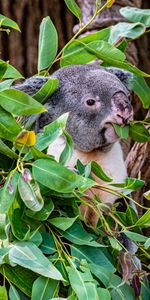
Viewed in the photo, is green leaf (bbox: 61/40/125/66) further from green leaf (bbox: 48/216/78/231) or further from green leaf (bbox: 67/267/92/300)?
green leaf (bbox: 67/267/92/300)

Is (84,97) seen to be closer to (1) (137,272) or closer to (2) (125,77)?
(2) (125,77)

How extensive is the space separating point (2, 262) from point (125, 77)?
0.92m

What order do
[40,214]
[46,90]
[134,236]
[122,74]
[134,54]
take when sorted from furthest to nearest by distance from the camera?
[134,54] < [122,74] < [46,90] < [134,236] < [40,214]

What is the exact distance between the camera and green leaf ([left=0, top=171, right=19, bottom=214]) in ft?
5.37

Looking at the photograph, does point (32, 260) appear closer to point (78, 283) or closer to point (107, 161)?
point (78, 283)

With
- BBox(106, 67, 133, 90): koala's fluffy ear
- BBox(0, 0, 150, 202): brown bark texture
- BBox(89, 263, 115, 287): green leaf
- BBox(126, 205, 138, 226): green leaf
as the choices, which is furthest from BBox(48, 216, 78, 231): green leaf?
BBox(0, 0, 150, 202): brown bark texture

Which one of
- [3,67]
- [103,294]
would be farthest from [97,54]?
[103,294]

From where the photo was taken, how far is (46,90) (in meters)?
2.11

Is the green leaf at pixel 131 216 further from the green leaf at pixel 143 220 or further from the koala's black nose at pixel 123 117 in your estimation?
the koala's black nose at pixel 123 117

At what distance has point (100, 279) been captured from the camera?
5.67 feet

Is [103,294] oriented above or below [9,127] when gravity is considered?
below

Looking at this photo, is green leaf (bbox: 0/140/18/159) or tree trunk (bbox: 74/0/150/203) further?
tree trunk (bbox: 74/0/150/203)

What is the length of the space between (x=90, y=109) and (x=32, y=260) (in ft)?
2.35

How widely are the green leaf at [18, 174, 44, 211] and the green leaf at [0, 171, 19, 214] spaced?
2 cm
